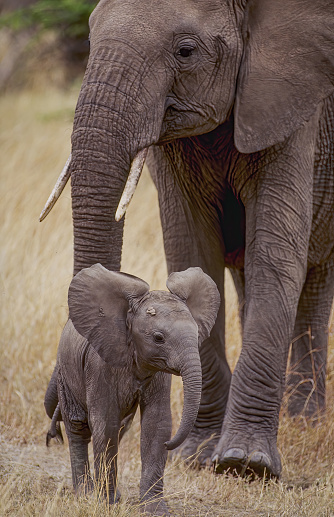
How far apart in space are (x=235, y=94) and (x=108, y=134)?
0.81 metres

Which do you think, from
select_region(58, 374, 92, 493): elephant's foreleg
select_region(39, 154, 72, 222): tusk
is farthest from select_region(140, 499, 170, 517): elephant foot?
select_region(39, 154, 72, 222): tusk

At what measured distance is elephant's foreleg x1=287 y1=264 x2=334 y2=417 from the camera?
6.01 metres

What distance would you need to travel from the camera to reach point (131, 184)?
4156mm

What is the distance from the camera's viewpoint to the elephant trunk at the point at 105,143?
4184mm

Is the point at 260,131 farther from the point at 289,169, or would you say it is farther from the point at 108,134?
the point at 108,134

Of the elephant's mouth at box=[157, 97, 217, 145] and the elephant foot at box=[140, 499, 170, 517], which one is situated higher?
the elephant's mouth at box=[157, 97, 217, 145]

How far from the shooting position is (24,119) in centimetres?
1263

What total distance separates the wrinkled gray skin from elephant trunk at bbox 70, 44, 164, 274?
42cm

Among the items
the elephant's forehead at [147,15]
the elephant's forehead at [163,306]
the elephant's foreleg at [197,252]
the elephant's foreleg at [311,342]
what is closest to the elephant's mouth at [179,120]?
the elephant's forehead at [147,15]

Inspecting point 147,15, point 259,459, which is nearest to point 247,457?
point 259,459

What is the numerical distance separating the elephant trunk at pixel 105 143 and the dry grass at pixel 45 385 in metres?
1.07

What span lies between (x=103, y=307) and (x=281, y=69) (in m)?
1.68

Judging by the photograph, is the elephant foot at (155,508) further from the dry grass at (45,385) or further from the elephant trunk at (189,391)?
the elephant trunk at (189,391)

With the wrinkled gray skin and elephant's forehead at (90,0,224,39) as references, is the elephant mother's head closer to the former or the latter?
elephant's forehead at (90,0,224,39)
